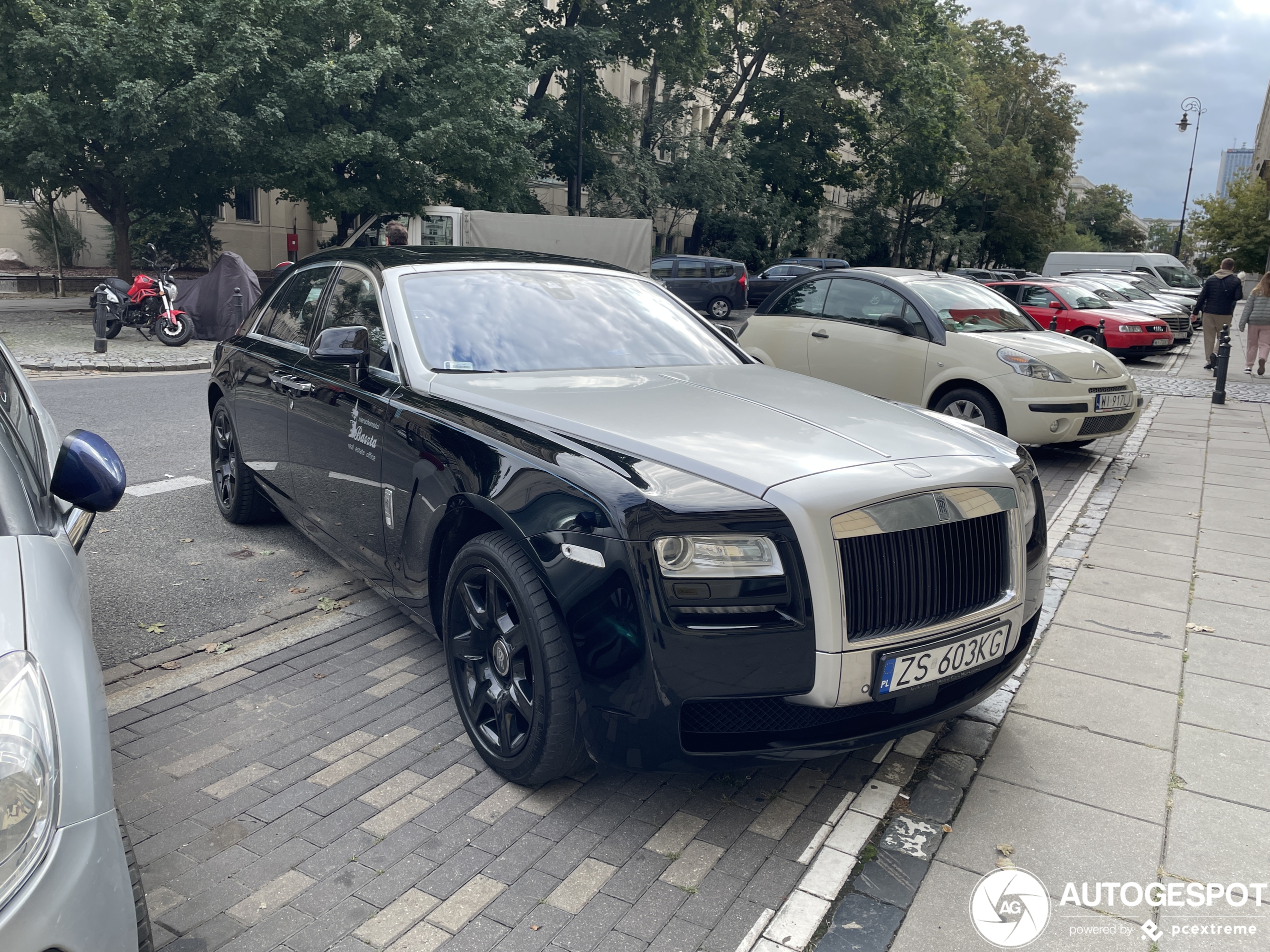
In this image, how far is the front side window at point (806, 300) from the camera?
975 centimetres

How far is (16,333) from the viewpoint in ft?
53.2

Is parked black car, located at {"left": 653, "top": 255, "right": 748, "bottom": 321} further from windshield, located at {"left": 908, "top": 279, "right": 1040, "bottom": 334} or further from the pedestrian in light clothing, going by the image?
windshield, located at {"left": 908, "top": 279, "right": 1040, "bottom": 334}

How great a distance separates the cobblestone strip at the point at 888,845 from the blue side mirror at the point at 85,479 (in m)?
2.01

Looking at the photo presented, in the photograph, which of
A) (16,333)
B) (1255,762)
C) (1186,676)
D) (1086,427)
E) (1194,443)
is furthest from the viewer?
(16,333)

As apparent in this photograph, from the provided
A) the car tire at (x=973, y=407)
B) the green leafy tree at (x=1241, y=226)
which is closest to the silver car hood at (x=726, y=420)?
the car tire at (x=973, y=407)

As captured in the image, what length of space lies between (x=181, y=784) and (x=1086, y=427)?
768 centimetres

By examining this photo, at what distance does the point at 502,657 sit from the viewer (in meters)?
3.20

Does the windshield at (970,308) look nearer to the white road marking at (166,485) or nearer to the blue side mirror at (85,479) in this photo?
the white road marking at (166,485)

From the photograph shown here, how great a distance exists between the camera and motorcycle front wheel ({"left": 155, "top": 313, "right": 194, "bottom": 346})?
1527 cm

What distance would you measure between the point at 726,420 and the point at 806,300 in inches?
271

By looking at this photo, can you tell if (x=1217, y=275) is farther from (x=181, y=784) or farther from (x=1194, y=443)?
(x=181, y=784)

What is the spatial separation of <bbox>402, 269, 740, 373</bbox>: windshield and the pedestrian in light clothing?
15.0 meters

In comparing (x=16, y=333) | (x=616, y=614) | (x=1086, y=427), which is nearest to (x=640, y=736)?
(x=616, y=614)

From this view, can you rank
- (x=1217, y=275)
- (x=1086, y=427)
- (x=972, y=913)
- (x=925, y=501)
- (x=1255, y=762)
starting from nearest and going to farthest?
(x=972, y=913)
(x=925, y=501)
(x=1255, y=762)
(x=1086, y=427)
(x=1217, y=275)
